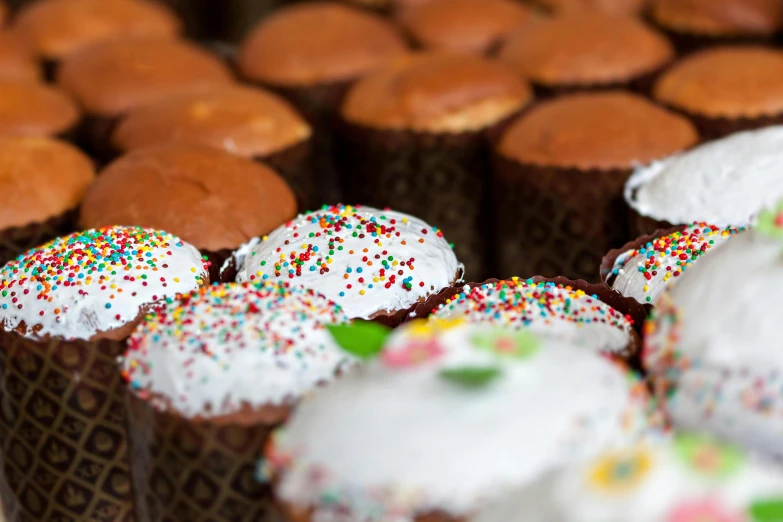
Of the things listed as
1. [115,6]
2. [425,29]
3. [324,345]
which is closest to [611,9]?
[425,29]

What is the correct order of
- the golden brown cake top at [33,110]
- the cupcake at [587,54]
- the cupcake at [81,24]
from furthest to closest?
the cupcake at [81,24] < the cupcake at [587,54] < the golden brown cake top at [33,110]

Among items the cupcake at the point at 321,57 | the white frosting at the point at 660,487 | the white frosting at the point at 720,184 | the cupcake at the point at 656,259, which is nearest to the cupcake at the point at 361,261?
the cupcake at the point at 656,259

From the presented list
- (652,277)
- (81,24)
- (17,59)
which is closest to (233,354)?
(652,277)

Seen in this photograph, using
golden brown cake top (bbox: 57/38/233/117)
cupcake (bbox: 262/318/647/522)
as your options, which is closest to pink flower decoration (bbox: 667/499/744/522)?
cupcake (bbox: 262/318/647/522)

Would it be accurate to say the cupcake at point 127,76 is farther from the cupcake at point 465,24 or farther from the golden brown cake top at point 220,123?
the cupcake at point 465,24

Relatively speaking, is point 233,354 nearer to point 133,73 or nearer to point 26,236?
point 26,236

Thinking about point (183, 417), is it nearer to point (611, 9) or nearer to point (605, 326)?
point (605, 326)
